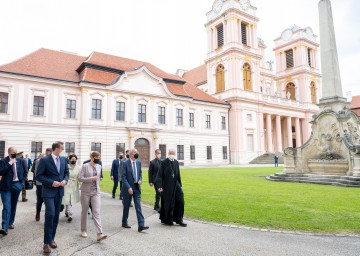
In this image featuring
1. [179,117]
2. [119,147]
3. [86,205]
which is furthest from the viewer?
[179,117]

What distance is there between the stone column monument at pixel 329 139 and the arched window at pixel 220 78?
28222 millimetres

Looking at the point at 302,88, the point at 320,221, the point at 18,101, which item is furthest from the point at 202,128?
the point at 320,221

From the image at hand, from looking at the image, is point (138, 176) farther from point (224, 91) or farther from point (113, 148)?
point (224, 91)

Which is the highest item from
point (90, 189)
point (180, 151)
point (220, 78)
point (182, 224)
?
point (220, 78)

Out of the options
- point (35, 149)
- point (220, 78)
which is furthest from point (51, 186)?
point (220, 78)

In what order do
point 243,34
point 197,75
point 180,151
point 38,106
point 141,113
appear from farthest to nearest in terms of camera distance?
point 197,75, point 243,34, point 180,151, point 141,113, point 38,106

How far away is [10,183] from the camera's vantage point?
6.43m

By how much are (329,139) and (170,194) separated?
11.5 metres

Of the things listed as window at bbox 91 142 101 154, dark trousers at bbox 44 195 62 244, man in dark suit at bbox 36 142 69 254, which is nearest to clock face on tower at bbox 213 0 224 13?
window at bbox 91 142 101 154

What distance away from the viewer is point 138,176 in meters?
6.86

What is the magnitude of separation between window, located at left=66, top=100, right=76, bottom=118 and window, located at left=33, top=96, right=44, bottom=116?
91.8 inches

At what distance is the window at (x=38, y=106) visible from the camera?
2667 centimetres

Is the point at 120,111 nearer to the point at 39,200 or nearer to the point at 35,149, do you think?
the point at 35,149

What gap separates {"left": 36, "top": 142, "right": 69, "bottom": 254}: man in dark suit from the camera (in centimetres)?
499
